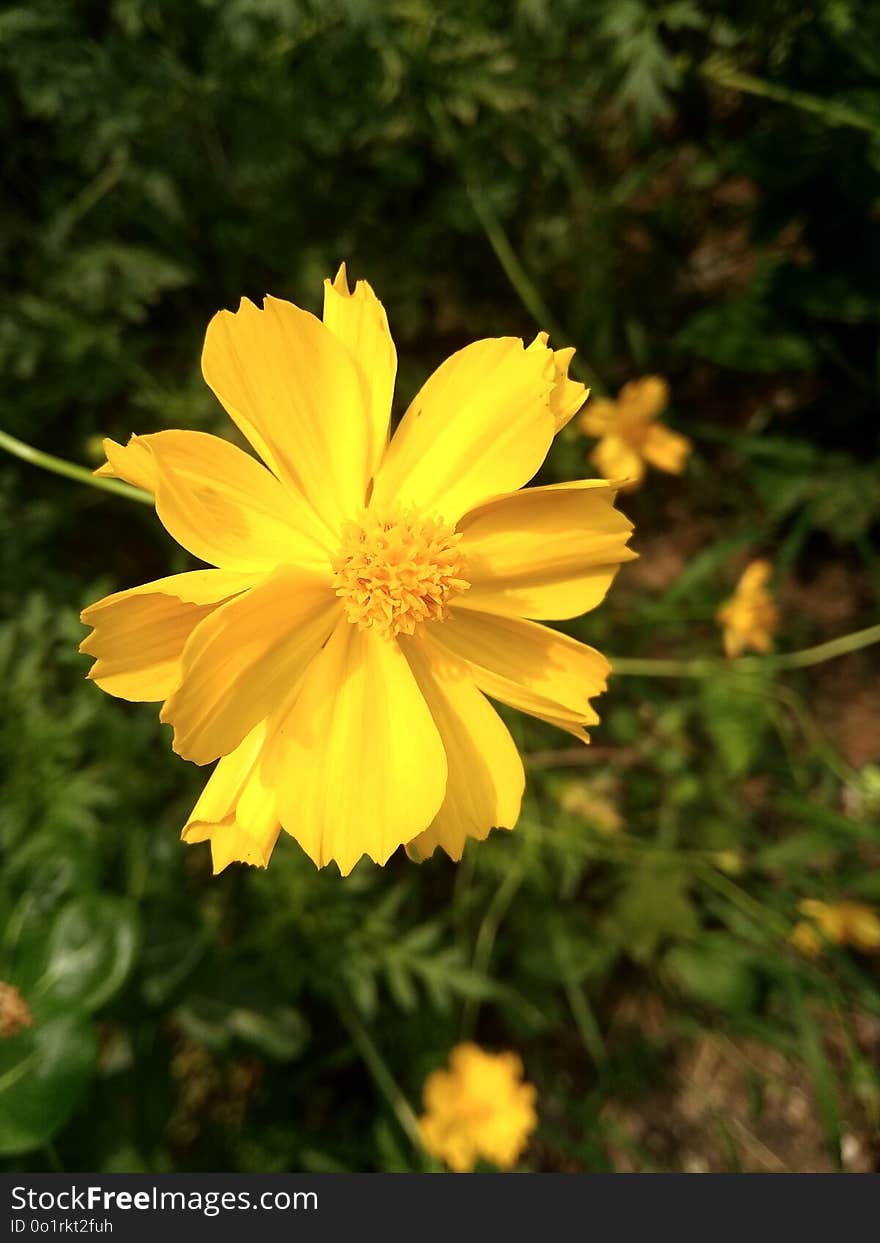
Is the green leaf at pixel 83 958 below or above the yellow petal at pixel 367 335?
below

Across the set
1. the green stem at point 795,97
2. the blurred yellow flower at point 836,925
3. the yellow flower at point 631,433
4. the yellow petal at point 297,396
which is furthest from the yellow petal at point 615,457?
the blurred yellow flower at point 836,925

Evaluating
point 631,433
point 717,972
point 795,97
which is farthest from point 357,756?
point 717,972

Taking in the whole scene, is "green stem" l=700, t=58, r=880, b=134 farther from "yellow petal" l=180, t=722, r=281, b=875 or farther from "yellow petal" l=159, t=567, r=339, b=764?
"yellow petal" l=180, t=722, r=281, b=875

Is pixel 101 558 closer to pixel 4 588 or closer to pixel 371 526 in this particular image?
pixel 4 588

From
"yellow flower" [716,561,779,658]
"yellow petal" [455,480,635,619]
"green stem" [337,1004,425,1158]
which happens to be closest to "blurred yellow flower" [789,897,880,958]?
"yellow flower" [716,561,779,658]

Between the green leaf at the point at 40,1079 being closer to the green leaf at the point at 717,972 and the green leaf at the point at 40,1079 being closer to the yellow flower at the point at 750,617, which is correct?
the yellow flower at the point at 750,617

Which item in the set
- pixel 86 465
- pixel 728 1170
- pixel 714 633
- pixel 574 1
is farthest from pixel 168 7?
pixel 728 1170
